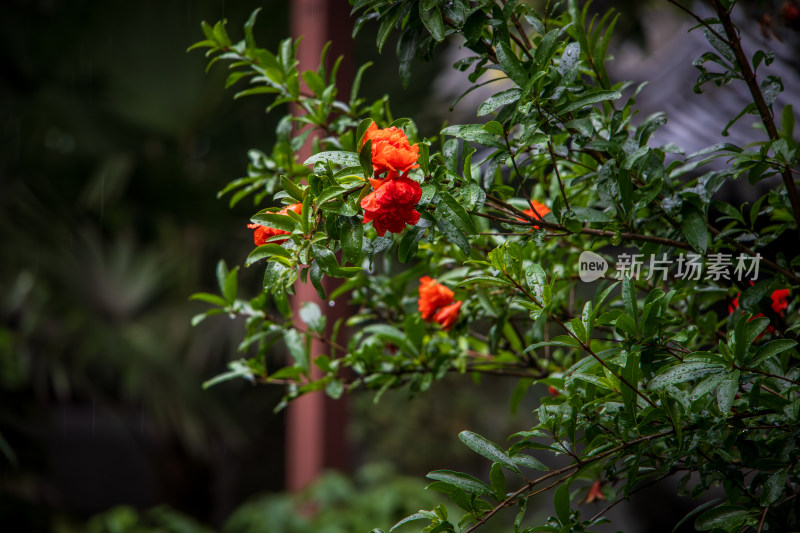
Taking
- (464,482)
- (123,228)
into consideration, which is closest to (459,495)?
(464,482)

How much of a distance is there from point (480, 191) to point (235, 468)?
285 cm

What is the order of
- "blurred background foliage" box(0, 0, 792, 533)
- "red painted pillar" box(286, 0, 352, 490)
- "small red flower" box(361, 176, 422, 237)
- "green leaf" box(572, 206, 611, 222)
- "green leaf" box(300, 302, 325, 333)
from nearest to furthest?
"small red flower" box(361, 176, 422, 237) → "green leaf" box(572, 206, 611, 222) → "green leaf" box(300, 302, 325, 333) → "red painted pillar" box(286, 0, 352, 490) → "blurred background foliage" box(0, 0, 792, 533)

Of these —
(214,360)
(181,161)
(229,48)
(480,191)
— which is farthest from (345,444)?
(480,191)

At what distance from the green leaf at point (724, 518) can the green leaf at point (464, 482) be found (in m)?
0.17

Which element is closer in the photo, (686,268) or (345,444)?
(686,268)

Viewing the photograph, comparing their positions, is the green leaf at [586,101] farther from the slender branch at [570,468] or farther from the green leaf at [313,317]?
the green leaf at [313,317]

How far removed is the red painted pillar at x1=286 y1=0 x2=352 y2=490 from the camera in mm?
1958

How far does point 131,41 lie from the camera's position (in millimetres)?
2404

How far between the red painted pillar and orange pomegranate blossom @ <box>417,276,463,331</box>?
3.77 feet

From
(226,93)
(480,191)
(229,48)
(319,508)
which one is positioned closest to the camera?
(480,191)

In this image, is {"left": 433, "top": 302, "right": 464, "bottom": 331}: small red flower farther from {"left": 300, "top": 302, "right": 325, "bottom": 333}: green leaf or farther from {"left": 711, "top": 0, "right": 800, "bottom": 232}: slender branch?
{"left": 711, "top": 0, "right": 800, "bottom": 232}: slender branch

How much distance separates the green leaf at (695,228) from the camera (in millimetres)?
594

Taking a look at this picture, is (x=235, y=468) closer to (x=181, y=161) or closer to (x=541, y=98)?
(x=181, y=161)

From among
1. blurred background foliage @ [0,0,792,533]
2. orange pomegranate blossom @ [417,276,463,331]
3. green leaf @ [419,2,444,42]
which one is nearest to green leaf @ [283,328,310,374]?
orange pomegranate blossom @ [417,276,463,331]
